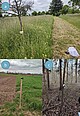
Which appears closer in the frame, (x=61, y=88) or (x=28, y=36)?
(x=28, y=36)

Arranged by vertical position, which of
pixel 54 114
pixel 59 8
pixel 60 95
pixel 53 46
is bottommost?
pixel 54 114

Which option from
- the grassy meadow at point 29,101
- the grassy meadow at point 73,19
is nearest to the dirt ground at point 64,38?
the grassy meadow at point 73,19

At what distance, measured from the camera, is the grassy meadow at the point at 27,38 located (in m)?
2.80

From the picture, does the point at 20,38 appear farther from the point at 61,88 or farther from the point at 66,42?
the point at 61,88

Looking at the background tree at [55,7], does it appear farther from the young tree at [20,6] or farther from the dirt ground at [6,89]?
the dirt ground at [6,89]

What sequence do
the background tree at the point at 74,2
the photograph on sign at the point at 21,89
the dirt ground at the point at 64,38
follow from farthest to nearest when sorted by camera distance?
the photograph on sign at the point at 21,89, the dirt ground at the point at 64,38, the background tree at the point at 74,2

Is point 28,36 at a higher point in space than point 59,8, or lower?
lower

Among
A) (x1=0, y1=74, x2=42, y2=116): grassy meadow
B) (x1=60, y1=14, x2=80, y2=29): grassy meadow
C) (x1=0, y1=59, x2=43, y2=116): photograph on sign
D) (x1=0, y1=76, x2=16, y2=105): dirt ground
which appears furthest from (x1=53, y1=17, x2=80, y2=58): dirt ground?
(x1=0, y1=76, x2=16, y2=105): dirt ground

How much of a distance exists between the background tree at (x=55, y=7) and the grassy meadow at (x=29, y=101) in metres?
0.79

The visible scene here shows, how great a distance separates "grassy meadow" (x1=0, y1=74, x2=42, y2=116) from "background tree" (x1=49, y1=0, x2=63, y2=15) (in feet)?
2.59

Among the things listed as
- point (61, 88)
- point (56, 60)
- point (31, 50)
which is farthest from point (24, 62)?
point (61, 88)

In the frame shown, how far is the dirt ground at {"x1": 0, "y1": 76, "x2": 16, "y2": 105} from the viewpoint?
10.0 feet

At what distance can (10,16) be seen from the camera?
282cm

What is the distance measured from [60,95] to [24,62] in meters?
0.64
